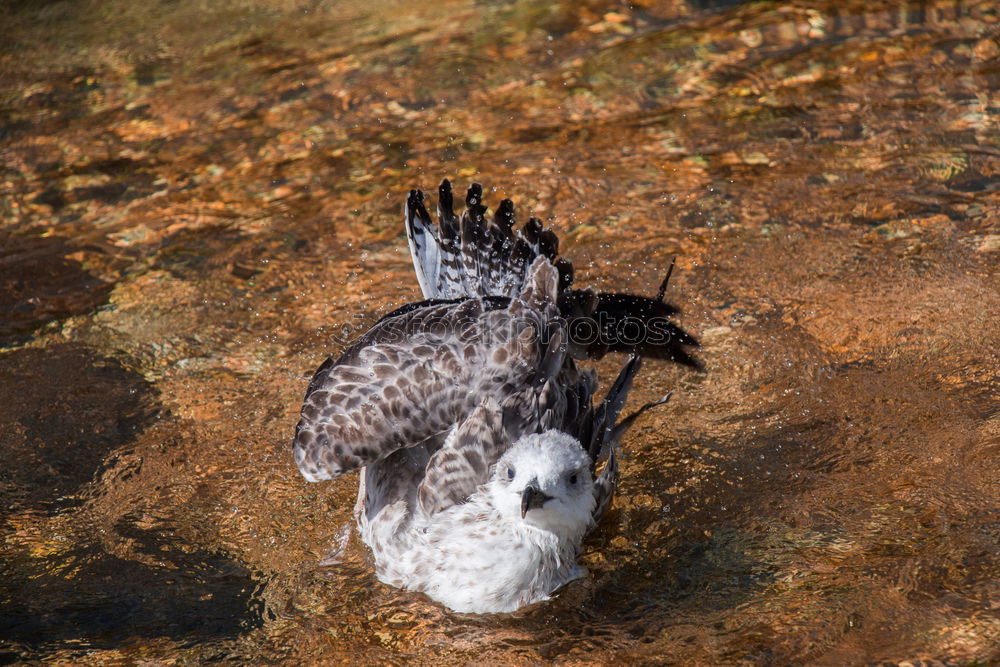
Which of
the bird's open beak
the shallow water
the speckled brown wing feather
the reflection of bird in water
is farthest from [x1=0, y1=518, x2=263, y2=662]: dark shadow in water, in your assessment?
the bird's open beak

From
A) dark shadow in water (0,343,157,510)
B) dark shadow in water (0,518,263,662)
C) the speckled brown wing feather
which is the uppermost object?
the speckled brown wing feather

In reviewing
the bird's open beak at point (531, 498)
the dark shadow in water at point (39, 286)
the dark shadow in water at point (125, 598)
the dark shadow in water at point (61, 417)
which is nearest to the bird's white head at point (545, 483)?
the bird's open beak at point (531, 498)

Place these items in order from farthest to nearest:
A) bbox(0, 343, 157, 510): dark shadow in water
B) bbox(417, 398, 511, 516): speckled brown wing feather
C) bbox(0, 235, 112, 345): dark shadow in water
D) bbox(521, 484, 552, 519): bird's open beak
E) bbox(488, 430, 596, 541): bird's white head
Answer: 1. bbox(0, 235, 112, 345): dark shadow in water
2. bbox(0, 343, 157, 510): dark shadow in water
3. bbox(417, 398, 511, 516): speckled brown wing feather
4. bbox(488, 430, 596, 541): bird's white head
5. bbox(521, 484, 552, 519): bird's open beak

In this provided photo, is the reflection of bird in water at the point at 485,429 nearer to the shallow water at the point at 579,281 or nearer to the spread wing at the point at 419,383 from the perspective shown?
the spread wing at the point at 419,383

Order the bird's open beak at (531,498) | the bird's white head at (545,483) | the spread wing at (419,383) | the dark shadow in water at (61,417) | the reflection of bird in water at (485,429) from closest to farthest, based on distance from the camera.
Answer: the bird's open beak at (531,498)
the bird's white head at (545,483)
the reflection of bird in water at (485,429)
the spread wing at (419,383)
the dark shadow in water at (61,417)

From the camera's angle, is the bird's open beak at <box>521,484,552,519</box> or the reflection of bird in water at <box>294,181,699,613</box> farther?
the reflection of bird in water at <box>294,181,699,613</box>

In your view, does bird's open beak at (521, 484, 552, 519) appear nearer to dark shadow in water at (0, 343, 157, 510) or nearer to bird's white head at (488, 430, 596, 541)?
bird's white head at (488, 430, 596, 541)

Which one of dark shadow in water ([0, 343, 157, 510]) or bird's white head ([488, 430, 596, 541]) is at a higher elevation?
bird's white head ([488, 430, 596, 541])
